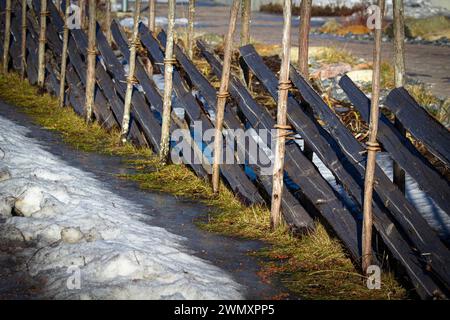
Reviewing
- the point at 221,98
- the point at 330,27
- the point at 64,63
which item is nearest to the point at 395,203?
the point at 221,98

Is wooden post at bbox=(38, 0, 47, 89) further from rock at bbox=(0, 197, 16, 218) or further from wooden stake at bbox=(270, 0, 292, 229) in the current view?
wooden stake at bbox=(270, 0, 292, 229)

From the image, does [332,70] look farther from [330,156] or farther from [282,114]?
[330,156]

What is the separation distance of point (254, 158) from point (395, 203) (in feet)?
5.84

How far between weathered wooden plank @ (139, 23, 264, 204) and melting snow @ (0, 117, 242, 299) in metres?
0.85

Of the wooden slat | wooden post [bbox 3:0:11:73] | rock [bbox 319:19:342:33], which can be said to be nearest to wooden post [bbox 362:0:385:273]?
the wooden slat

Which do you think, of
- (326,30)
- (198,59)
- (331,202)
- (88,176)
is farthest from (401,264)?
(326,30)

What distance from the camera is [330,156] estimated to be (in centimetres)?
562

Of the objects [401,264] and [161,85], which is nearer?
[401,264]

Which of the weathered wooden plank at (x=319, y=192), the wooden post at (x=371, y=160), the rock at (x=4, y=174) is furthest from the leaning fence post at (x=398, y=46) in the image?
the rock at (x=4, y=174)

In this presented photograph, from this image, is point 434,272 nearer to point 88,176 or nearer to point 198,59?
point 88,176

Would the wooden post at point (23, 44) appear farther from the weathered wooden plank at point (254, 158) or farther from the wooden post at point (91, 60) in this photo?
the weathered wooden plank at point (254, 158)

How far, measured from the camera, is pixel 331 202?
18.5ft

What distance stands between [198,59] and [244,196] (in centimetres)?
626
